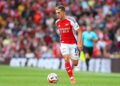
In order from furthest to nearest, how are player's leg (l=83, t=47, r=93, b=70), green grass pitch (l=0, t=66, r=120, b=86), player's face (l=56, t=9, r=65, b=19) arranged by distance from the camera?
1. player's leg (l=83, t=47, r=93, b=70)
2. player's face (l=56, t=9, r=65, b=19)
3. green grass pitch (l=0, t=66, r=120, b=86)

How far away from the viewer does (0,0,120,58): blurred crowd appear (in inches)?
985

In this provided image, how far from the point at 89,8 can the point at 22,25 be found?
5338 millimetres

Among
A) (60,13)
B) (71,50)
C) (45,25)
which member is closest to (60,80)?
(71,50)

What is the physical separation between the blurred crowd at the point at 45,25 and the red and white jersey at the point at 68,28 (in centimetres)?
971

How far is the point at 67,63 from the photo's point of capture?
1309cm

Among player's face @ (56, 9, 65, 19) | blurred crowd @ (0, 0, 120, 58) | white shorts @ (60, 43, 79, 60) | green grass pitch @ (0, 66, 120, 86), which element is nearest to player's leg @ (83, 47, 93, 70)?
blurred crowd @ (0, 0, 120, 58)

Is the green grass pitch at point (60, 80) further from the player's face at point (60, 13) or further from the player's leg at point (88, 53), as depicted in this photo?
the player's leg at point (88, 53)

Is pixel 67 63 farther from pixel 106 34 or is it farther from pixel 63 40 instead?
pixel 106 34

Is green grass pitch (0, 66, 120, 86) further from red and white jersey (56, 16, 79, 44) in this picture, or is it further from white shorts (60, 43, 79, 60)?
red and white jersey (56, 16, 79, 44)

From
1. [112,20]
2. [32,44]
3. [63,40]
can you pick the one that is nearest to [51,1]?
[32,44]

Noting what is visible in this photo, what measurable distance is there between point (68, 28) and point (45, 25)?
16787 millimetres

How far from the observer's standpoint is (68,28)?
13.5 meters

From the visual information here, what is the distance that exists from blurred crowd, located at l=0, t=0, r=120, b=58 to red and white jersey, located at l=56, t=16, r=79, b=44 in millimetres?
9714

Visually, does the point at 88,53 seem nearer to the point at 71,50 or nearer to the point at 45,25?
the point at 71,50
